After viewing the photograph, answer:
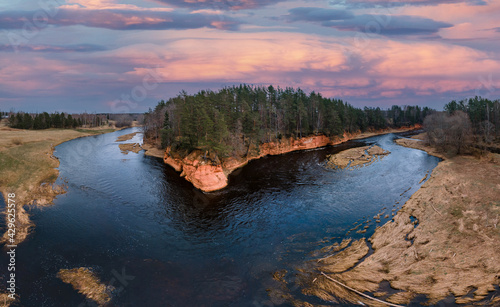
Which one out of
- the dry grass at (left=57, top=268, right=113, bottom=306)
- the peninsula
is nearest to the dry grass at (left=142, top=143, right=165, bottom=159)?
the peninsula

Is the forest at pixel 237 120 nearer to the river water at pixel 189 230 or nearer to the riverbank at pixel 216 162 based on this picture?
the riverbank at pixel 216 162

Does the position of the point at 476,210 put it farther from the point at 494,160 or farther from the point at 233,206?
the point at 494,160

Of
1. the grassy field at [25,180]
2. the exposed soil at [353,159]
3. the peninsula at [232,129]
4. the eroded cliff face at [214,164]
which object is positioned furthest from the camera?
the exposed soil at [353,159]

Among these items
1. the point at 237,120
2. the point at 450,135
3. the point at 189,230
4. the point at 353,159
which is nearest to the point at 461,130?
the point at 450,135

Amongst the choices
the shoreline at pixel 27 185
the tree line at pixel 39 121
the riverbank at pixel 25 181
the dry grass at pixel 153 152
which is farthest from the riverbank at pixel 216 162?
the tree line at pixel 39 121

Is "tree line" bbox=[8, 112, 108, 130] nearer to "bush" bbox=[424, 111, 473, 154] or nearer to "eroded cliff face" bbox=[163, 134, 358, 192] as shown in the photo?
"eroded cliff face" bbox=[163, 134, 358, 192]

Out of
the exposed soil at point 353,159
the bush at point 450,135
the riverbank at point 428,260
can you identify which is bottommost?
the riverbank at point 428,260

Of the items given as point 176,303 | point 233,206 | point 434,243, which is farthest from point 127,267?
point 434,243
